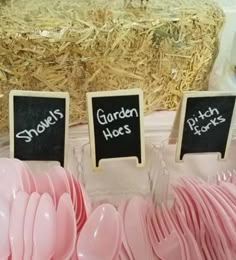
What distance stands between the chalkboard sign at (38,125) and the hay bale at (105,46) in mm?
162

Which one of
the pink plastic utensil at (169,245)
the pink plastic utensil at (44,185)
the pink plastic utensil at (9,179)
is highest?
the pink plastic utensil at (9,179)

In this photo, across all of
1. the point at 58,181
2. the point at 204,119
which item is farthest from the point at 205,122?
the point at 58,181

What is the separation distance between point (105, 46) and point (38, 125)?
8.5 inches

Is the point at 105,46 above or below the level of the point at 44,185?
above

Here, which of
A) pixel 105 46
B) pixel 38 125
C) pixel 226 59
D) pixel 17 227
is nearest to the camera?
pixel 17 227

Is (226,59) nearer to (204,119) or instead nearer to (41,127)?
(204,119)

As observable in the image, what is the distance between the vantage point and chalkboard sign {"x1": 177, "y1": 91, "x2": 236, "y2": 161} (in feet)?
2.31

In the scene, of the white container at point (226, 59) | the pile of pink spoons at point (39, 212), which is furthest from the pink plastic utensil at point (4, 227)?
the white container at point (226, 59)

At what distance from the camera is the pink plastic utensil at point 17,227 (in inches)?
20.0

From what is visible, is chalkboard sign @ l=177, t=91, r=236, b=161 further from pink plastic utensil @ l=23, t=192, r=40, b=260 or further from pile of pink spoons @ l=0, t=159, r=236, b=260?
pink plastic utensil @ l=23, t=192, r=40, b=260

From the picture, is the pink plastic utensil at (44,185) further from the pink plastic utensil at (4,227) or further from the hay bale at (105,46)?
the hay bale at (105,46)

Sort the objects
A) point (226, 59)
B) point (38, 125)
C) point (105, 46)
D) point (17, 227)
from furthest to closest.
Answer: point (226, 59), point (105, 46), point (38, 125), point (17, 227)

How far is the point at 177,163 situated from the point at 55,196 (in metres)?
0.26

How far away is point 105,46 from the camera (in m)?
0.82
